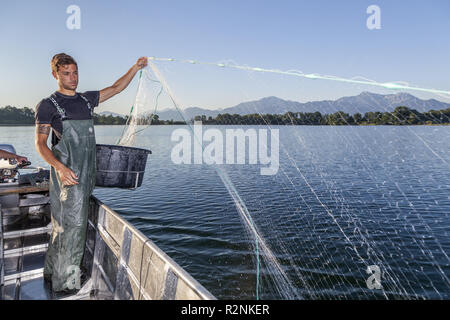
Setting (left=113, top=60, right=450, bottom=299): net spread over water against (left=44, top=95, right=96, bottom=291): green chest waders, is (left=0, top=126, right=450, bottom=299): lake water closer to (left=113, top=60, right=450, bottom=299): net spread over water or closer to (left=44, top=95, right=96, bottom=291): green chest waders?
(left=113, top=60, right=450, bottom=299): net spread over water

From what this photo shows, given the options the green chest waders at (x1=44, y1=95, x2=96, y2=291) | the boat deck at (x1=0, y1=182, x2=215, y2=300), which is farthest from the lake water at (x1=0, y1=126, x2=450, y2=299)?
the green chest waders at (x1=44, y1=95, x2=96, y2=291)

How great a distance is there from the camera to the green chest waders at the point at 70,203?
11.5 ft

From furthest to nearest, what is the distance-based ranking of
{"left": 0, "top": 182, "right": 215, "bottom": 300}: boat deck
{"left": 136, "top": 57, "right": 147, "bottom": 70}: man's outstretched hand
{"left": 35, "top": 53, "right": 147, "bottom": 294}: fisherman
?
{"left": 136, "top": 57, "right": 147, "bottom": 70}: man's outstretched hand, {"left": 35, "top": 53, "right": 147, "bottom": 294}: fisherman, {"left": 0, "top": 182, "right": 215, "bottom": 300}: boat deck

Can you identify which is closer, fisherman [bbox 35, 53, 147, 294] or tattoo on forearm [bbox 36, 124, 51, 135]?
tattoo on forearm [bbox 36, 124, 51, 135]

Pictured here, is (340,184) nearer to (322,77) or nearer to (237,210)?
(237,210)

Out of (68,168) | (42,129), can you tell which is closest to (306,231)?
(68,168)

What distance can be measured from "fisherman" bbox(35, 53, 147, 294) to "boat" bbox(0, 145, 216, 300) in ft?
1.29

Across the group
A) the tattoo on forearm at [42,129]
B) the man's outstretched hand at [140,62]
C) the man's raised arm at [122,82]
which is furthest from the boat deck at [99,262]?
the man's outstretched hand at [140,62]

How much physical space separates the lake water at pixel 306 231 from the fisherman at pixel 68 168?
447 cm

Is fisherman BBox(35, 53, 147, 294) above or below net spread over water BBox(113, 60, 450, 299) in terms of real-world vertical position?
above

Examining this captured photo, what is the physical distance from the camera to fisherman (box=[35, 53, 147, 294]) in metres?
3.43

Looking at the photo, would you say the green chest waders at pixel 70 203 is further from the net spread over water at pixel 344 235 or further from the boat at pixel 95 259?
the net spread over water at pixel 344 235

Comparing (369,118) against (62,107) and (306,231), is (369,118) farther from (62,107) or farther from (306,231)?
(62,107)
